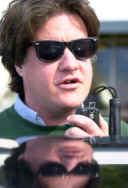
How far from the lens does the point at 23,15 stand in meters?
1.97

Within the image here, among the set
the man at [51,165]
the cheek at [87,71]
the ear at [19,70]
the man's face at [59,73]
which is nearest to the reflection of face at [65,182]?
the man at [51,165]

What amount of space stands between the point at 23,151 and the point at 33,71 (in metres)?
0.76

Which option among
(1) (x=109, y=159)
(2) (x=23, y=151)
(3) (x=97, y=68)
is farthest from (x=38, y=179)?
(3) (x=97, y=68)

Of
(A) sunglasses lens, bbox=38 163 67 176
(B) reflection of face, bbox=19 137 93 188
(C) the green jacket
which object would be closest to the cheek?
(C) the green jacket

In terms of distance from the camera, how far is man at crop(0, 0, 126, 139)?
71.7 inches

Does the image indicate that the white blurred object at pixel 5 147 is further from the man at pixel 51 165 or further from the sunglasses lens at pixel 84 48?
the sunglasses lens at pixel 84 48

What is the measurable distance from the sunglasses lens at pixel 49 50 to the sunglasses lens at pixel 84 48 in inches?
2.5

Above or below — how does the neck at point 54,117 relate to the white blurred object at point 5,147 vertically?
below

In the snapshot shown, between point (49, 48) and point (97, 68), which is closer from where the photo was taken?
point (49, 48)

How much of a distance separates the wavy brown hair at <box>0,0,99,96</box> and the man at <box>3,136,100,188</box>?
2.69 feet

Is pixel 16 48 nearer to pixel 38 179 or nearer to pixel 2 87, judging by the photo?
pixel 38 179

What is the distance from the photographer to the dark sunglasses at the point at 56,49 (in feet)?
5.97

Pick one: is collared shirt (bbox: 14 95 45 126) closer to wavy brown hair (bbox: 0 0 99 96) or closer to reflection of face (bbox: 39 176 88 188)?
wavy brown hair (bbox: 0 0 99 96)

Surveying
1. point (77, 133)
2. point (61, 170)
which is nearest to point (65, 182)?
point (61, 170)
